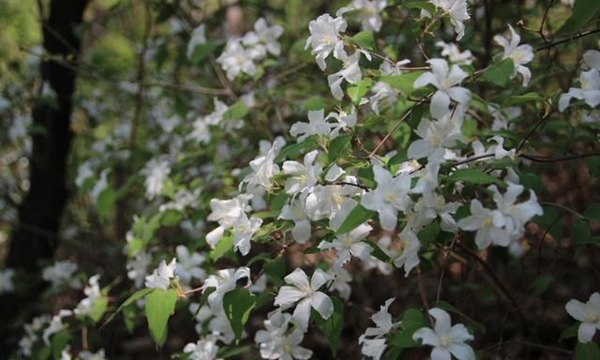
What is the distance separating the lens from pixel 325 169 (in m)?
1.27

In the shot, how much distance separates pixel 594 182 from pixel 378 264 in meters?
1.23

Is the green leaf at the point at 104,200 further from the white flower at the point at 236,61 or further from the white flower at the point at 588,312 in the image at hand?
the white flower at the point at 588,312

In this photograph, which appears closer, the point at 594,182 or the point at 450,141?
the point at 450,141

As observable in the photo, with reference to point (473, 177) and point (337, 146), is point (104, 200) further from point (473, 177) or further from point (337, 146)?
point (473, 177)

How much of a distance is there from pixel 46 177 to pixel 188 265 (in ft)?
4.83

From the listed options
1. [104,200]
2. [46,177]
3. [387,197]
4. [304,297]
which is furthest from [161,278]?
[46,177]

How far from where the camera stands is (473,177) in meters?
1.14

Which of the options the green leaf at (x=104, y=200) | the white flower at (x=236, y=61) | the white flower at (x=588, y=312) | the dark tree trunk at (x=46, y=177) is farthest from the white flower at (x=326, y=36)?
the dark tree trunk at (x=46, y=177)

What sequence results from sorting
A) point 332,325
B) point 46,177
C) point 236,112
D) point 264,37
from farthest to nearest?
1. point 46,177
2. point 264,37
3. point 236,112
4. point 332,325

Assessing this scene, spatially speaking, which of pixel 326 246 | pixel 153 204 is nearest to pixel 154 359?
pixel 153 204

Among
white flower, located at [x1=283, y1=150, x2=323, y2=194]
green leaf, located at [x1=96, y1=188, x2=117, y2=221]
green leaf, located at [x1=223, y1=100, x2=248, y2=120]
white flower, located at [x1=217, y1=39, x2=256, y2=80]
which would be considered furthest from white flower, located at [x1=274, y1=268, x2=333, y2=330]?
green leaf, located at [x1=96, y1=188, x2=117, y2=221]

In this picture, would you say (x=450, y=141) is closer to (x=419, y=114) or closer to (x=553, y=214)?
(x=419, y=114)

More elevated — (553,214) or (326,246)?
(326,246)

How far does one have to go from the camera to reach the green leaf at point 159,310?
137cm
